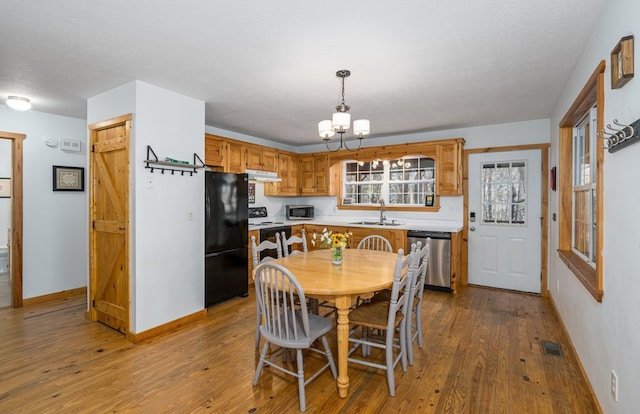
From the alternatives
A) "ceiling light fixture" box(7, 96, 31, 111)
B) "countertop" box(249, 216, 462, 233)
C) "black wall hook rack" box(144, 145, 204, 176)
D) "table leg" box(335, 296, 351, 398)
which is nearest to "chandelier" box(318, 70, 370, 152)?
"table leg" box(335, 296, 351, 398)

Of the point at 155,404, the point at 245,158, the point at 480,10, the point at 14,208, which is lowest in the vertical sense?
the point at 155,404

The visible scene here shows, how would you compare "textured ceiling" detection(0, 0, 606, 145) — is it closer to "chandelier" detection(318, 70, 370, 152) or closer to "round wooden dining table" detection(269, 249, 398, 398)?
"chandelier" detection(318, 70, 370, 152)

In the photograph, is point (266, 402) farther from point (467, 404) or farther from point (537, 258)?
point (537, 258)

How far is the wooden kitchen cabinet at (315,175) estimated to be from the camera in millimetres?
5841

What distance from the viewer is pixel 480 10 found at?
184cm

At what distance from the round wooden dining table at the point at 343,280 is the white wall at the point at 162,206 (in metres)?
1.20

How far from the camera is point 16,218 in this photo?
3.87 m

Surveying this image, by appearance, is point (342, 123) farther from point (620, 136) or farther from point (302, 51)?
point (620, 136)

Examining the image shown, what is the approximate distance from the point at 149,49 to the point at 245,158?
101 inches

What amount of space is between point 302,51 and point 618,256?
2260 mm

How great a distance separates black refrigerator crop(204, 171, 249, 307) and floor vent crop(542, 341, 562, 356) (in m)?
3.29

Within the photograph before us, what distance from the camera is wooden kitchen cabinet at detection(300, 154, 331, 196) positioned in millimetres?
5841

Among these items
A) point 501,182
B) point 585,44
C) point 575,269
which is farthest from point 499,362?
point 501,182

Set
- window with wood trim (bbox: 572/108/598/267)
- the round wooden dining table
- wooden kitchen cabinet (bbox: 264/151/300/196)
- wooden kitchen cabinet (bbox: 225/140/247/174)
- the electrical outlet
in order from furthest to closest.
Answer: wooden kitchen cabinet (bbox: 264/151/300/196) → wooden kitchen cabinet (bbox: 225/140/247/174) → window with wood trim (bbox: 572/108/598/267) → the round wooden dining table → the electrical outlet
